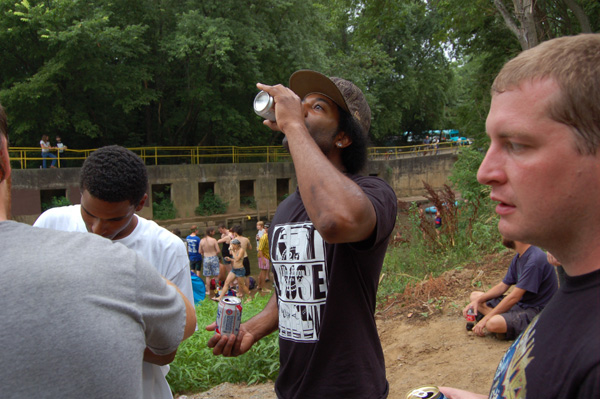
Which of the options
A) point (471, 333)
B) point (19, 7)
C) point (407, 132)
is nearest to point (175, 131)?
point (19, 7)

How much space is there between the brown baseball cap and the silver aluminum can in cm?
19

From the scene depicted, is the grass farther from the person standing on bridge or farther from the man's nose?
the man's nose

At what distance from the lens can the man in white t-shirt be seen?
2.21 metres

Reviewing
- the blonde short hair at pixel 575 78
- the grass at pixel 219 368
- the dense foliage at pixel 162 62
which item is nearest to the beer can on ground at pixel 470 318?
the grass at pixel 219 368

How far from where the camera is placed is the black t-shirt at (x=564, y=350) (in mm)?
882

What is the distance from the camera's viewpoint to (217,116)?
24.7 meters

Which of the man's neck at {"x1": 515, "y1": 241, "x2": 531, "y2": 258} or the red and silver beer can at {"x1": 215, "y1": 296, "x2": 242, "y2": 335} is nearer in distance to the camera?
the red and silver beer can at {"x1": 215, "y1": 296, "x2": 242, "y2": 335}

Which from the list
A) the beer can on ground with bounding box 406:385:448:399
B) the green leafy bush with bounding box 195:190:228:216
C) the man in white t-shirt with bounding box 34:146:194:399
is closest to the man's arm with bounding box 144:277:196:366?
the man in white t-shirt with bounding box 34:146:194:399

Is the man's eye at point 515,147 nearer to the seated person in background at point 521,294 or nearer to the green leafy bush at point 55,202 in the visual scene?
the seated person in background at point 521,294

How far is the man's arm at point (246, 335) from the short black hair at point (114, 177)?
746 millimetres

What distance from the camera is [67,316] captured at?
1049 millimetres

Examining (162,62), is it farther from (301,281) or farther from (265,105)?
(301,281)

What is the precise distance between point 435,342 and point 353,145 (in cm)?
384

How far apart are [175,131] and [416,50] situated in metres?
18.6
